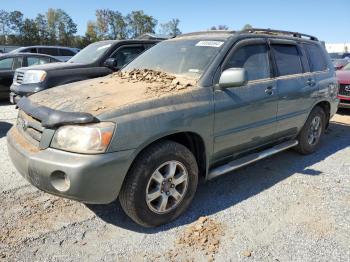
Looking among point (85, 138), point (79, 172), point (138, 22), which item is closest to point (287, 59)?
point (85, 138)

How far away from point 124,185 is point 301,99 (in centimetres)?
304

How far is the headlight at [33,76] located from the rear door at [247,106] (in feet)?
14.8

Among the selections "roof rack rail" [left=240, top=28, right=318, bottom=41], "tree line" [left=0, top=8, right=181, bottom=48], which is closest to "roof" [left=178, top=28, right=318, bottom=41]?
"roof rack rail" [left=240, top=28, right=318, bottom=41]

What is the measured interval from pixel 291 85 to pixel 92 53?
5082mm

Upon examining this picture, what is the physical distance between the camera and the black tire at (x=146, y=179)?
299cm

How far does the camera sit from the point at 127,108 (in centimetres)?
294

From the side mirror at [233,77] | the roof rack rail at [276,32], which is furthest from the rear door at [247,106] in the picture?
the roof rack rail at [276,32]

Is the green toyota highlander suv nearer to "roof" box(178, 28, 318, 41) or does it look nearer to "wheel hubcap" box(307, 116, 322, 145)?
"roof" box(178, 28, 318, 41)

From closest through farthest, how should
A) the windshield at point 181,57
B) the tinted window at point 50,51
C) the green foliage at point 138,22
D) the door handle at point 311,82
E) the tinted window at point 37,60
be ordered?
1. the windshield at point 181,57
2. the door handle at point 311,82
3. the tinted window at point 37,60
4. the tinted window at point 50,51
5. the green foliage at point 138,22

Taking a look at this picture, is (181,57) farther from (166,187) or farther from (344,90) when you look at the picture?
(344,90)

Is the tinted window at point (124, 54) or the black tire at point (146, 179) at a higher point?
the tinted window at point (124, 54)

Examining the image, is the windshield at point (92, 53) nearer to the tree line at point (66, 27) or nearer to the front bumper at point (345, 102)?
the front bumper at point (345, 102)

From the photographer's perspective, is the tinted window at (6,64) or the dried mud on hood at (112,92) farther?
the tinted window at (6,64)

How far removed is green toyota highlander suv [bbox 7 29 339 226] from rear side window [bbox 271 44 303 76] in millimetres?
15
